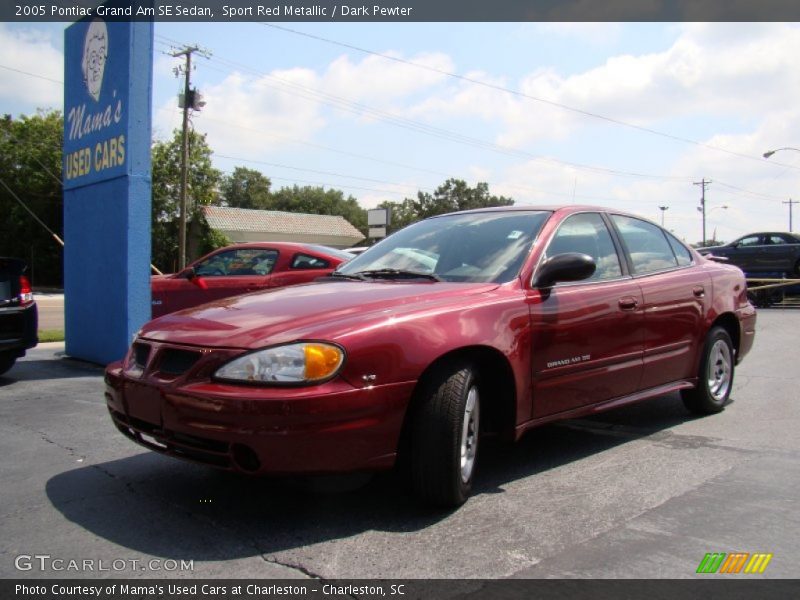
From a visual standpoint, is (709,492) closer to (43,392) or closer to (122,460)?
(122,460)

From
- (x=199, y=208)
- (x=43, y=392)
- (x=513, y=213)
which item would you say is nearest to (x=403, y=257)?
(x=513, y=213)

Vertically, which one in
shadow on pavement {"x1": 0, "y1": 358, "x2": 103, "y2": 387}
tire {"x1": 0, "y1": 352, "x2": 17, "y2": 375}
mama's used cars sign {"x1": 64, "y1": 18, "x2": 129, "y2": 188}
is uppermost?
mama's used cars sign {"x1": 64, "y1": 18, "x2": 129, "y2": 188}

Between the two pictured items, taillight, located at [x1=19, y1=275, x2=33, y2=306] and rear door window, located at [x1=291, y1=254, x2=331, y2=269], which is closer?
taillight, located at [x1=19, y1=275, x2=33, y2=306]

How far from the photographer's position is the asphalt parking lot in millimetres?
2748

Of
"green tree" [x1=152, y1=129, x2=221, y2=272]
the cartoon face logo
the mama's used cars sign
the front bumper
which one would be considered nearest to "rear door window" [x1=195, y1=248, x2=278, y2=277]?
the mama's used cars sign

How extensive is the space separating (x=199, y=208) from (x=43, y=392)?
37173 millimetres

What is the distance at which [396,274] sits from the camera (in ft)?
13.3

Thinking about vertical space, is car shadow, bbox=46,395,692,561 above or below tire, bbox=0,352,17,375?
below

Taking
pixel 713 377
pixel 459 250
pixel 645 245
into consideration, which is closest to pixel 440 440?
pixel 459 250

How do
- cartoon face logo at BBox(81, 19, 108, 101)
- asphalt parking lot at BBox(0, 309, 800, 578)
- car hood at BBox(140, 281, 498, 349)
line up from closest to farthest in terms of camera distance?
asphalt parking lot at BBox(0, 309, 800, 578), car hood at BBox(140, 281, 498, 349), cartoon face logo at BBox(81, 19, 108, 101)

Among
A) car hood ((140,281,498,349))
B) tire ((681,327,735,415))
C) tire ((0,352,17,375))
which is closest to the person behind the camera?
car hood ((140,281,498,349))

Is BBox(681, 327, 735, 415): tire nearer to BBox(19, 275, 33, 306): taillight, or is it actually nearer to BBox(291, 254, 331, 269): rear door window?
BBox(291, 254, 331, 269): rear door window

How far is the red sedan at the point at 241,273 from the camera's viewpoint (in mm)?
8602

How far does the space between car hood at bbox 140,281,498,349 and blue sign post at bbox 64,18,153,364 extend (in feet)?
14.5
